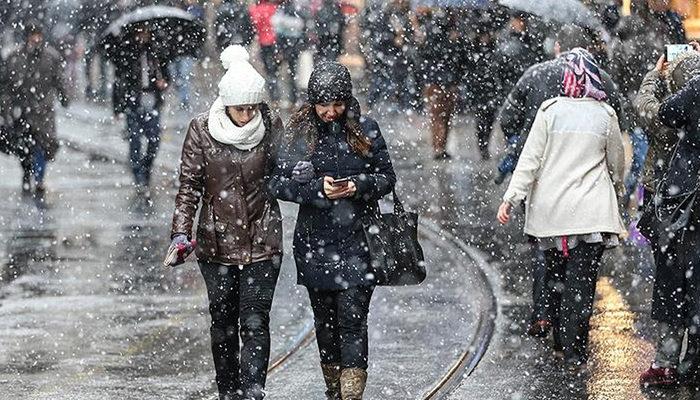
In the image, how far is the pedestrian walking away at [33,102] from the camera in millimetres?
15789

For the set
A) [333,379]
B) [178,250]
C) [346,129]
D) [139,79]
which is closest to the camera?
[178,250]

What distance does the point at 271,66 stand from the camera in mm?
23594

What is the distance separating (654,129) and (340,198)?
215cm

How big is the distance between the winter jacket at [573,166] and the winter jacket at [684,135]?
15.2 inches

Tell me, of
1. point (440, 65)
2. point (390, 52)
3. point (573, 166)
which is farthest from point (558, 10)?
point (573, 166)

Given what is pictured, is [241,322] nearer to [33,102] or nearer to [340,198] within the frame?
[340,198]

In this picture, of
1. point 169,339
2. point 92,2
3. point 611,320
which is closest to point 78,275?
point 169,339

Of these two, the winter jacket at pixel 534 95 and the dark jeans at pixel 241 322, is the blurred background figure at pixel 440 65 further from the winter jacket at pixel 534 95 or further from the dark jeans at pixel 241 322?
the dark jeans at pixel 241 322

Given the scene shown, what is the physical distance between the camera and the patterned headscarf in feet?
29.0

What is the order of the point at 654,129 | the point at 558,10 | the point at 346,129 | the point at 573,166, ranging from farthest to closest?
the point at 558,10 → the point at 654,129 → the point at 573,166 → the point at 346,129

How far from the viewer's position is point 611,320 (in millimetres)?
10133

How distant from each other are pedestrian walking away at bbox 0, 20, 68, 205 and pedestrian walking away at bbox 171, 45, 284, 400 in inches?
308

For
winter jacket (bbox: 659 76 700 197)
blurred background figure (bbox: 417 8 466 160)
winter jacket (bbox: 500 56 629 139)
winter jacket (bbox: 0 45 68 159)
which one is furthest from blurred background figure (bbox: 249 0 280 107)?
winter jacket (bbox: 659 76 700 197)

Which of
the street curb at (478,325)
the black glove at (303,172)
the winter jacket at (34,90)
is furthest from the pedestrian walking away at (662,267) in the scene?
the winter jacket at (34,90)
